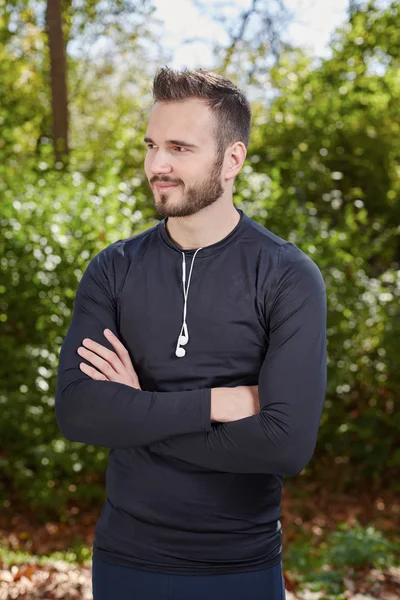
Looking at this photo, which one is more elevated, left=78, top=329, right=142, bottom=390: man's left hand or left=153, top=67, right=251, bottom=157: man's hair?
left=153, top=67, right=251, bottom=157: man's hair

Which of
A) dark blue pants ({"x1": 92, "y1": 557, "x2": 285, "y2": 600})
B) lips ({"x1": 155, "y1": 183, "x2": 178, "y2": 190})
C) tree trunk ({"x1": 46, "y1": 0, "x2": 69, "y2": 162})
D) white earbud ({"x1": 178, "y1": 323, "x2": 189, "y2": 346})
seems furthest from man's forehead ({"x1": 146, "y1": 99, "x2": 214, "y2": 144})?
tree trunk ({"x1": 46, "y1": 0, "x2": 69, "y2": 162})

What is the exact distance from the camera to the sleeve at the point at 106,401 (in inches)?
87.8

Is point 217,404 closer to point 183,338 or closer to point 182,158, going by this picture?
point 183,338

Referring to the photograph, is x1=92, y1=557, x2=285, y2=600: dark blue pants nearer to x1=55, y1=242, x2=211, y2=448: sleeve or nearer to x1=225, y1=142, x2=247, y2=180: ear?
x1=55, y1=242, x2=211, y2=448: sleeve

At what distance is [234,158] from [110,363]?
2.23 feet

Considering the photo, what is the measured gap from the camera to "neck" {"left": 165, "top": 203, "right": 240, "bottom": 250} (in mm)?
2348

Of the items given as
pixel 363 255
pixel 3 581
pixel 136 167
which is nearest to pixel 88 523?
pixel 3 581

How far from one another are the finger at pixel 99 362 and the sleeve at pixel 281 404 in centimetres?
25

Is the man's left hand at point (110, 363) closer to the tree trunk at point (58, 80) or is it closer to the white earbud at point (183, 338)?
the white earbud at point (183, 338)

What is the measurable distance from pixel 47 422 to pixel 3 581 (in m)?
1.86

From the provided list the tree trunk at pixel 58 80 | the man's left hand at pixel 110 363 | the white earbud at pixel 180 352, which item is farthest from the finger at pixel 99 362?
the tree trunk at pixel 58 80

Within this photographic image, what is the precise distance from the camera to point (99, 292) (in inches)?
95.3

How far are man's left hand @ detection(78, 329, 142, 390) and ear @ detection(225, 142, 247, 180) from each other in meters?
0.57

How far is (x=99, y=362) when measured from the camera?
93.1 inches
